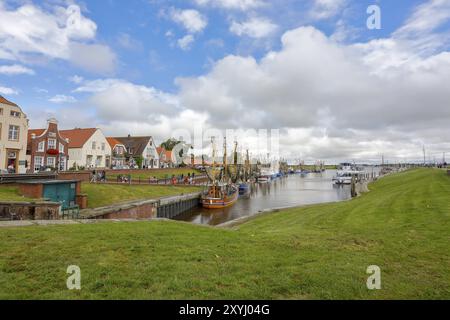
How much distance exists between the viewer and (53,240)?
25.6 ft

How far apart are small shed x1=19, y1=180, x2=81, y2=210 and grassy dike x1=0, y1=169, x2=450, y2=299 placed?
11650 millimetres

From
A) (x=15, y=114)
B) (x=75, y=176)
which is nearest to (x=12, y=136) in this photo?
(x=15, y=114)

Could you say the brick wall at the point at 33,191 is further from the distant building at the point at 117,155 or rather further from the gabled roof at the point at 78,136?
the distant building at the point at 117,155

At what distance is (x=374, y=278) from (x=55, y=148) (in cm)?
4970

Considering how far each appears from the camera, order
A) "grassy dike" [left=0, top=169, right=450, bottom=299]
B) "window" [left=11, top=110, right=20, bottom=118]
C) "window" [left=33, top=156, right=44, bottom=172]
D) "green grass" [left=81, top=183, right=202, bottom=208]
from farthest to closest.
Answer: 1. "window" [left=33, top=156, right=44, bottom=172]
2. "window" [left=11, top=110, right=20, bottom=118]
3. "green grass" [left=81, top=183, right=202, bottom=208]
4. "grassy dike" [left=0, top=169, right=450, bottom=299]

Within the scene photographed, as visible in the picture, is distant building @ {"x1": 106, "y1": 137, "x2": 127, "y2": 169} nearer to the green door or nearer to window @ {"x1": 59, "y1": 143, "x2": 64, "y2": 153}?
window @ {"x1": 59, "y1": 143, "x2": 64, "y2": 153}

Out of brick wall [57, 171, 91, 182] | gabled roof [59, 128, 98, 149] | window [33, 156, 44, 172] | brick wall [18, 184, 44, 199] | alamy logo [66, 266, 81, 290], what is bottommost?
alamy logo [66, 266, 81, 290]

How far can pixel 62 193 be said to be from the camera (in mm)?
20141

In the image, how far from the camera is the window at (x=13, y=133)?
34.5 metres

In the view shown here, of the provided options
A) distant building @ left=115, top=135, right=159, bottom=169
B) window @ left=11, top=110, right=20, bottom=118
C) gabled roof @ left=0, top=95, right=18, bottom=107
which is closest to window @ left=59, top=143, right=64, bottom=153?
window @ left=11, top=110, right=20, bottom=118

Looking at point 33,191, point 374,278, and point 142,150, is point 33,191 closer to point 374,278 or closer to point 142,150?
point 374,278

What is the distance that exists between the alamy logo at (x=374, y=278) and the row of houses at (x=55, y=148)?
130 feet

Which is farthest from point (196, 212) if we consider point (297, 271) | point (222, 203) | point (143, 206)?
point (297, 271)

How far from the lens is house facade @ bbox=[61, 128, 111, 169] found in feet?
172
